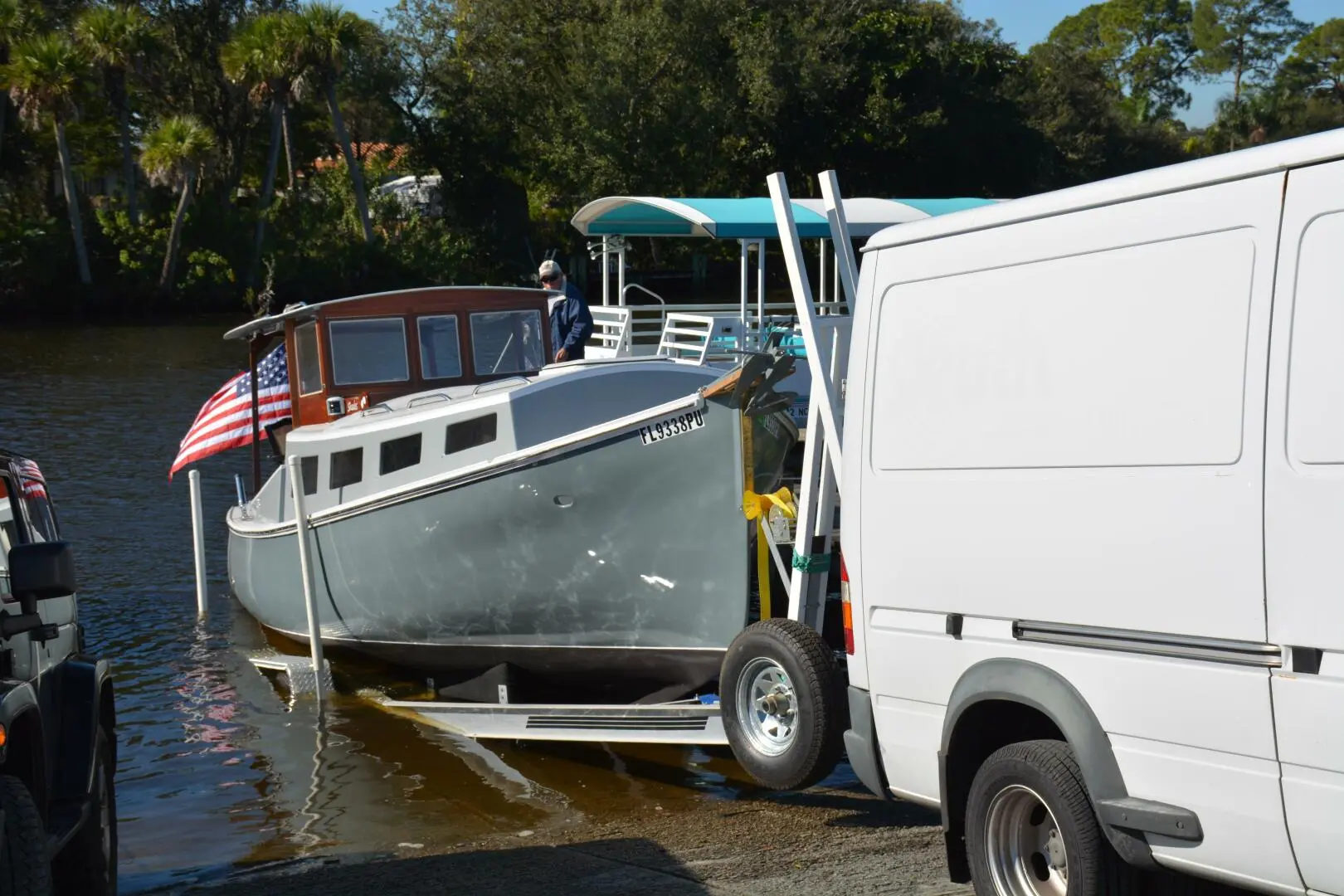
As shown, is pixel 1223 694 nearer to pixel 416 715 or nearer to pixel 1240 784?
pixel 1240 784

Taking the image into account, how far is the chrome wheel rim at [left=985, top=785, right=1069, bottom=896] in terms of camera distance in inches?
197

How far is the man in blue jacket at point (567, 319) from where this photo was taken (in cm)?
1330

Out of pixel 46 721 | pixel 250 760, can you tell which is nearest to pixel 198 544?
pixel 250 760

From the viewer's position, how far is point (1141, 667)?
176 inches

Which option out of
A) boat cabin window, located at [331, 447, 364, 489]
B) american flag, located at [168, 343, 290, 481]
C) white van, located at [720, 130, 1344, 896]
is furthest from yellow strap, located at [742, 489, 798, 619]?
american flag, located at [168, 343, 290, 481]

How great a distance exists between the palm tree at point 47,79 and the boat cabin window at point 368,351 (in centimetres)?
3918

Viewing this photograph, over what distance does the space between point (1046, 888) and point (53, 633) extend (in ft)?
11.5

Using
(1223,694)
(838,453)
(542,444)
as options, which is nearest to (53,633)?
(838,453)

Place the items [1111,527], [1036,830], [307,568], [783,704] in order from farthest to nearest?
[307,568] → [783,704] → [1036,830] → [1111,527]

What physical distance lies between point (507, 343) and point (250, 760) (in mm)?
4535

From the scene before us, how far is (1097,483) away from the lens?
15.1 feet

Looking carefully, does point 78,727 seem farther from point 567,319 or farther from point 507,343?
point 567,319

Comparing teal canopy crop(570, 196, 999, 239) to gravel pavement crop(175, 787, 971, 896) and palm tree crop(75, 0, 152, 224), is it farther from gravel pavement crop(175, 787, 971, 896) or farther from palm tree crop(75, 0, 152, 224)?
palm tree crop(75, 0, 152, 224)


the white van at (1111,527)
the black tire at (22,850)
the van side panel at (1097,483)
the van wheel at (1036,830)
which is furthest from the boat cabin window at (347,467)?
the van wheel at (1036,830)
